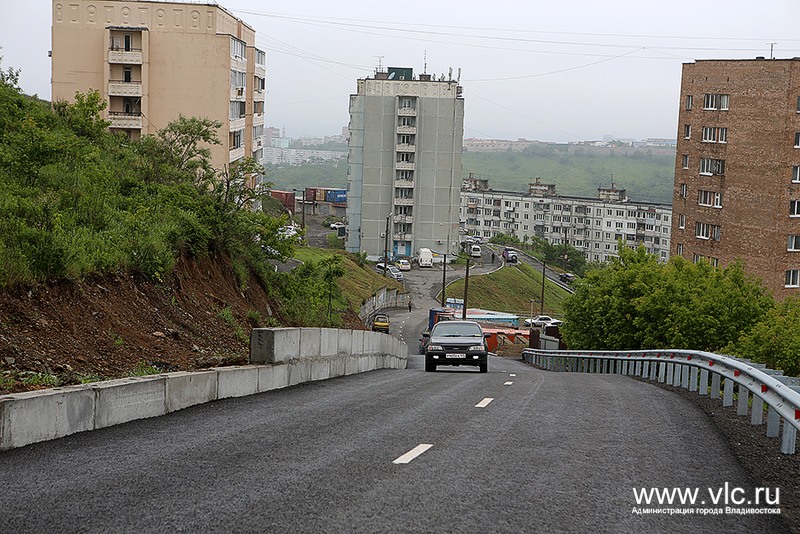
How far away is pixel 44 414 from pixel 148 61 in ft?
193

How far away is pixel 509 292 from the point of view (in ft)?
368

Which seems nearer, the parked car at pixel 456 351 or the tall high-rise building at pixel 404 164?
the parked car at pixel 456 351

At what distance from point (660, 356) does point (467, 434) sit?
50.9 feet

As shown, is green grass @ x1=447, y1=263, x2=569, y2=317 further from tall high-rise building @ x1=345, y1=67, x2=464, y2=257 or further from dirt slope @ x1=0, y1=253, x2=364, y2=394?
dirt slope @ x1=0, y1=253, x2=364, y2=394

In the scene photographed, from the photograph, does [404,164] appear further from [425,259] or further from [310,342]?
[310,342]

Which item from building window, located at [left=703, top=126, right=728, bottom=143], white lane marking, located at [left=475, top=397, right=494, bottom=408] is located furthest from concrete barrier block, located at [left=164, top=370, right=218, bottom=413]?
building window, located at [left=703, top=126, right=728, bottom=143]

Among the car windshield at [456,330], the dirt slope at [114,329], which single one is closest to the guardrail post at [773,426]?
the dirt slope at [114,329]

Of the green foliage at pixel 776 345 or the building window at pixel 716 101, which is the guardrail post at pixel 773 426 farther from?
the building window at pixel 716 101

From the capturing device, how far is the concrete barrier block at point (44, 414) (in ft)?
30.0

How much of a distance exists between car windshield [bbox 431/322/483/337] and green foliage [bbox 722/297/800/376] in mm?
10910

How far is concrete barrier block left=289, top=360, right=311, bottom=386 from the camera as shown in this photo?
651 inches

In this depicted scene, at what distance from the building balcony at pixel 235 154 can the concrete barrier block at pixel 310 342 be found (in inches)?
1889

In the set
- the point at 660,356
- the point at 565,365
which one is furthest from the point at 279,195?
the point at 660,356

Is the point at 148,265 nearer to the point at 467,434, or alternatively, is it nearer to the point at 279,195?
the point at 467,434
